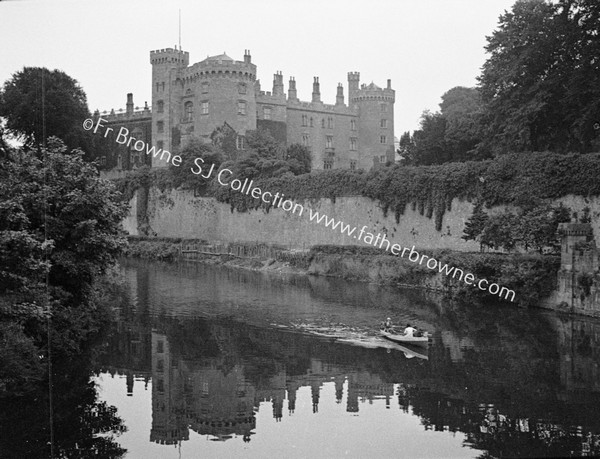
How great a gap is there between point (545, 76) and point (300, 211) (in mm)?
13396

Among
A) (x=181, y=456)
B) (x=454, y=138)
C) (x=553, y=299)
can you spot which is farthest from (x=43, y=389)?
(x=454, y=138)

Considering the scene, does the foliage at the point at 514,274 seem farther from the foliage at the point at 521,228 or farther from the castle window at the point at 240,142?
the castle window at the point at 240,142

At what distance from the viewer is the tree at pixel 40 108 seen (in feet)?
105

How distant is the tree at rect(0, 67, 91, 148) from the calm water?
1501cm

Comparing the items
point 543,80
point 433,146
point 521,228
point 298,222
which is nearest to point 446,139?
point 433,146

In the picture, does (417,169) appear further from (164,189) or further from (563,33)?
(164,189)

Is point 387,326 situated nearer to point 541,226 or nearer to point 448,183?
point 541,226

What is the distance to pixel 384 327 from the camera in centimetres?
1588

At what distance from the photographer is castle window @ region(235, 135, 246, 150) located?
42562mm

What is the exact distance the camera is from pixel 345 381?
12609 mm

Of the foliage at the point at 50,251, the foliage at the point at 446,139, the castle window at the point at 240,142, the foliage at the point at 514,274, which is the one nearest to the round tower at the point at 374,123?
the foliage at the point at 446,139

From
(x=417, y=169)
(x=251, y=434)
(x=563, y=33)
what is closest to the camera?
(x=251, y=434)

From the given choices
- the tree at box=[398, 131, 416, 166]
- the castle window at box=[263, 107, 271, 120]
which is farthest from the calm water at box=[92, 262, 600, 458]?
the castle window at box=[263, 107, 271, 120]

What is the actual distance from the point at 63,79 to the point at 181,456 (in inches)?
1156
